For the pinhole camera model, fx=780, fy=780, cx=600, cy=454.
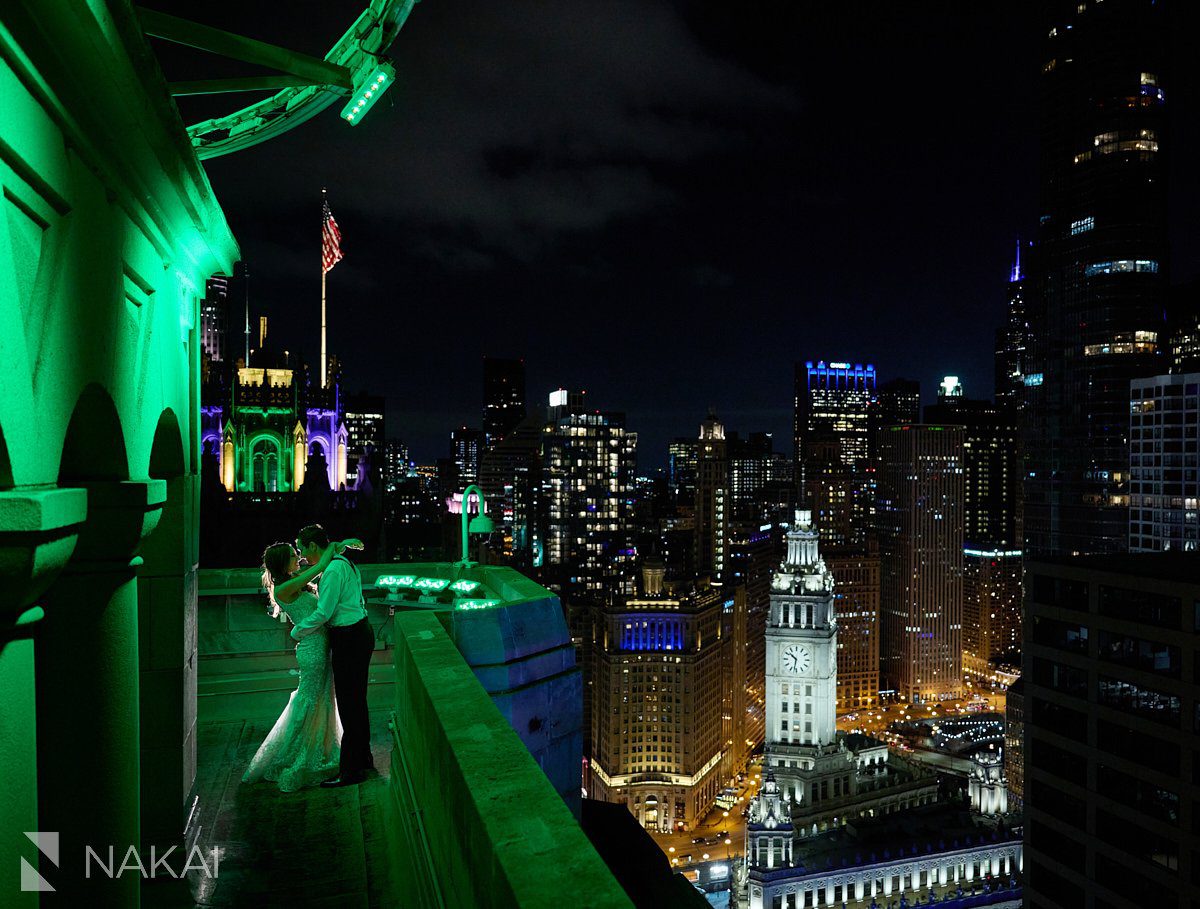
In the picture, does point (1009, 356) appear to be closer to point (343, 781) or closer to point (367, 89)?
point (367, 89)

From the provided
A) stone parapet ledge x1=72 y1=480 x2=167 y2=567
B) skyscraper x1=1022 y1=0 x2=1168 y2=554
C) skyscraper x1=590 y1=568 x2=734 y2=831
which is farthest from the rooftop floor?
skyscraper x1=590 y1=568 x2=734 y2=831

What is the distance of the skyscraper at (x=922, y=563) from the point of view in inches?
5098

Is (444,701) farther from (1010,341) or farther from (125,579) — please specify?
(1010,341)

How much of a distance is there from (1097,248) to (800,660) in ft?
154

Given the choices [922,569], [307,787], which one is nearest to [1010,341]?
[922,569]

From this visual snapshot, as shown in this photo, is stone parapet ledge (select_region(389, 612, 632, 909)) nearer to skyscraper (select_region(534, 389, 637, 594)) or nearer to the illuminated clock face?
the illuminated clock face

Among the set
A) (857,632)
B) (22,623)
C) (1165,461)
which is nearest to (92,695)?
(22,623)

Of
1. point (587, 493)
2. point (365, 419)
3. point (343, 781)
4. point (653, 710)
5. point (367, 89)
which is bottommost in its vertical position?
Answer: point (653, 710)

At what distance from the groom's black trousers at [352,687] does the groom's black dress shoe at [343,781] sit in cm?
3

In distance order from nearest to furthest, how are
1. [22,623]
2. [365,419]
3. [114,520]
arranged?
[22,623] → [114,520] → [365,419]

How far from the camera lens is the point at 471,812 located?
3023mm

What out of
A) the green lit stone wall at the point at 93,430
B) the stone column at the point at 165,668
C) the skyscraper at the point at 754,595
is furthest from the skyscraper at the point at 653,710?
the green lit stone wall at the point at 93,430

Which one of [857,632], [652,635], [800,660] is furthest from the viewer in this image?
[857,632]

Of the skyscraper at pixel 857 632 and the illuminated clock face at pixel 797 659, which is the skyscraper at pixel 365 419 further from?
the skyscraper at pixel 857 632
